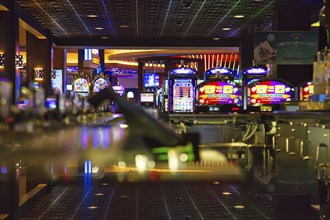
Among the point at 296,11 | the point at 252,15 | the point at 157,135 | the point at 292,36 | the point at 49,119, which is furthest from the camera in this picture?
the point at 252,15

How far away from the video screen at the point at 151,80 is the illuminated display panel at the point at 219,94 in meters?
13.7

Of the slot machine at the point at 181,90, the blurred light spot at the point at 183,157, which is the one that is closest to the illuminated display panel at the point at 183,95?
the slot machine at the point at 181,90

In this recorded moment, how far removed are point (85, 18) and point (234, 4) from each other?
409 centimetres

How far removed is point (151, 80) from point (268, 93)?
48.0 feet

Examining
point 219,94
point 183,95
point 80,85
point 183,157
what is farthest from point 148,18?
point 183,157

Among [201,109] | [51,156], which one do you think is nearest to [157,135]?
[51,156]

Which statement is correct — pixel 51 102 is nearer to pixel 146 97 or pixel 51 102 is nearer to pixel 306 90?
pixel 306 90

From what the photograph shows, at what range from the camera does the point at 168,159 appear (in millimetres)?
1240

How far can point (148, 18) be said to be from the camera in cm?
1286

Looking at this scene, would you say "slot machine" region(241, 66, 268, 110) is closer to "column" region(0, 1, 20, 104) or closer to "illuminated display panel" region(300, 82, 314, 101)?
"illuminated display panel" region(300, 82, 314, 101)

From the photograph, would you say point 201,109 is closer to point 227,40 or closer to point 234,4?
point 234,4

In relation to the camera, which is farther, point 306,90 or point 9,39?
point 9,39

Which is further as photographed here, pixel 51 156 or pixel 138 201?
pixel 138 201

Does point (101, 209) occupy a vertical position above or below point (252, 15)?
below
